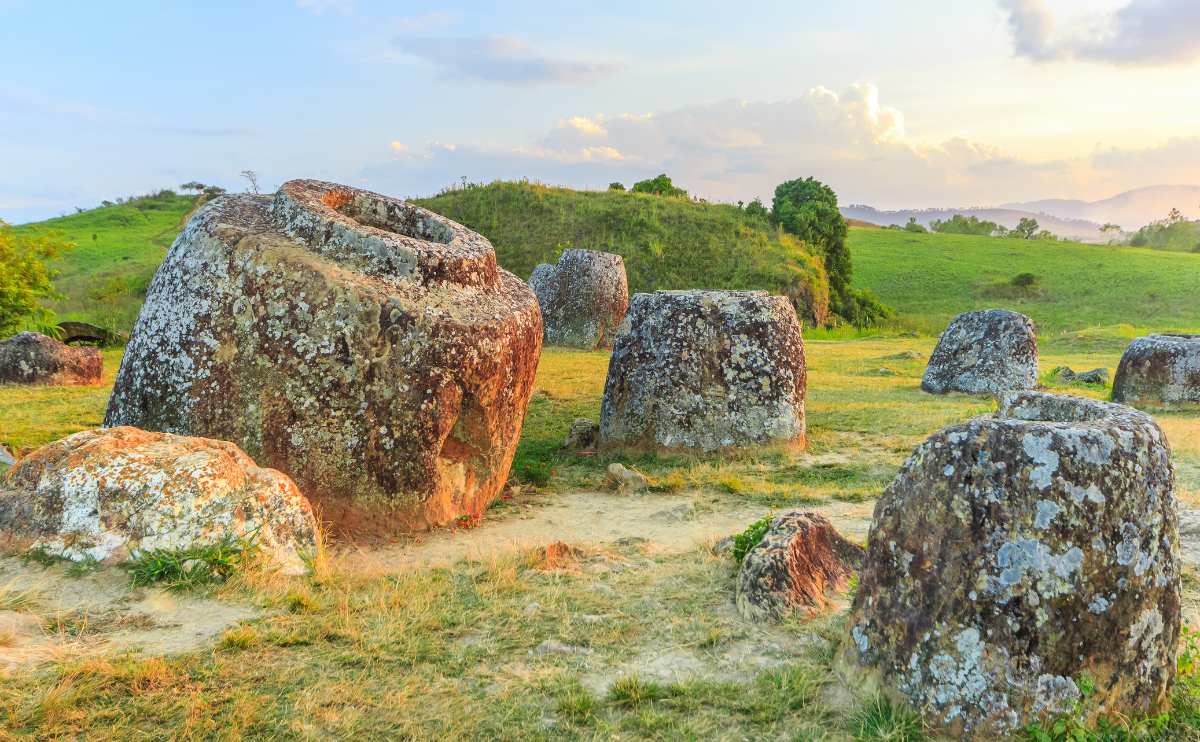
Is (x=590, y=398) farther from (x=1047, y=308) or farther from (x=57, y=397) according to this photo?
(x=1047, y=308)

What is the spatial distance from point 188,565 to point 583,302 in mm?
19216

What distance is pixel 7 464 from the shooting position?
8.02 m

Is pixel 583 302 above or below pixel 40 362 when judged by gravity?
above

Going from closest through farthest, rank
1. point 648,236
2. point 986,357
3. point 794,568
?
point 794,568
point 986,357
point 648,236

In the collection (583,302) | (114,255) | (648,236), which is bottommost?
(583,302)

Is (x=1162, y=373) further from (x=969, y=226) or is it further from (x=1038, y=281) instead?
(x=969, y=226)

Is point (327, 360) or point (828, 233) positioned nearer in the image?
point (327, 360)

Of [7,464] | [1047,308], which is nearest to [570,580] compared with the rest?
[7,464]

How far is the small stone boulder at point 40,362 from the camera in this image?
1577 centimetres

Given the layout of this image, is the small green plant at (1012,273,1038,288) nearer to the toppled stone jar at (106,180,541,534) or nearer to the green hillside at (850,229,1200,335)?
the green hillside at (850,229,1200,335)

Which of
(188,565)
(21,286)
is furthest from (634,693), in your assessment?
(21,286)

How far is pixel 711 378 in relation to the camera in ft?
36.2

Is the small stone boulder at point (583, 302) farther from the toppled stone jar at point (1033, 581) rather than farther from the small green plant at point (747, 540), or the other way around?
the toppled stone jar at point (1033, 581)

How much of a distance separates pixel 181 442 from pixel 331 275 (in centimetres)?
178
